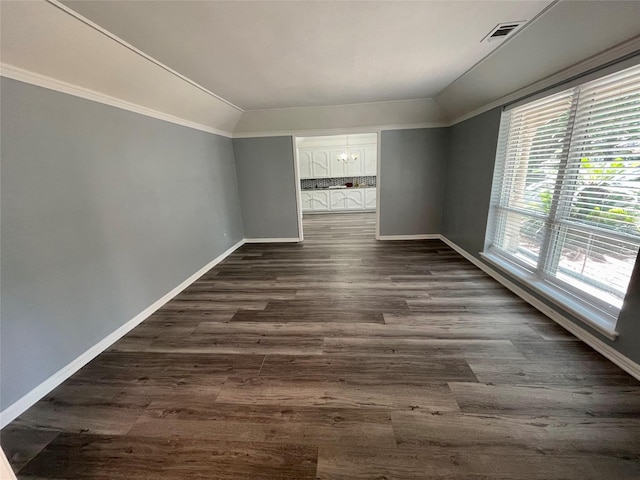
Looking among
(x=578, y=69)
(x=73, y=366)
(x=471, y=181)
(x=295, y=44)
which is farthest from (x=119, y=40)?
(x=471, y=181)

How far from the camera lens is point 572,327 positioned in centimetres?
205

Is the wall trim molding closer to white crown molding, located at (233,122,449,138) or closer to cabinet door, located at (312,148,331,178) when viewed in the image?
white crown molding, located at (233,122,449,138)

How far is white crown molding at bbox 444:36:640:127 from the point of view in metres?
1.62

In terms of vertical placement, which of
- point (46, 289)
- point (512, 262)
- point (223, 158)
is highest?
point (223, 158)

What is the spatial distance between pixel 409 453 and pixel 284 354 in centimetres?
102

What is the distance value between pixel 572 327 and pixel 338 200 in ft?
20.9

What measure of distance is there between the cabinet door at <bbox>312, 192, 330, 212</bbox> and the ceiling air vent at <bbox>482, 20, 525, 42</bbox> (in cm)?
599

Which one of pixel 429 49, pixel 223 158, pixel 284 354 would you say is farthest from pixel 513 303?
pixel 223 158

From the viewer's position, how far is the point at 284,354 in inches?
76.1

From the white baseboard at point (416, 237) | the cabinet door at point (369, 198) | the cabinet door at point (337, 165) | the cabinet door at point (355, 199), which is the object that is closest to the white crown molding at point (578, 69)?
the white baseboard at point (416, 237)

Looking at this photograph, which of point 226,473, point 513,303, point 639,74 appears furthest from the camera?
point 513,303

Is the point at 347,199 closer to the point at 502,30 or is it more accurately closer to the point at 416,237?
the point at 416,237

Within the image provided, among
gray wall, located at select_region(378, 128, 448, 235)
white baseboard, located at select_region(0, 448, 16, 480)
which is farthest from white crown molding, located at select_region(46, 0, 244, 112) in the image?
gray wall, located at select_region(378, 128, 448, 235)

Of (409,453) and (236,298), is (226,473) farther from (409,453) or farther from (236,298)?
(236,298)
